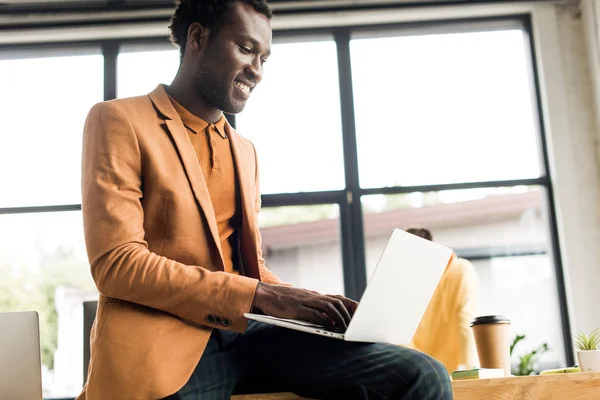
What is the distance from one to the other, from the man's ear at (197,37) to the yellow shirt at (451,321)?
6.99 ft

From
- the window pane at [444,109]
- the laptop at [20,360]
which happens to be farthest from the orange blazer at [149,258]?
the window pane at [444,109]

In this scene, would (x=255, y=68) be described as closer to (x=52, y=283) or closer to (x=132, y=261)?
(x=132, y=261)

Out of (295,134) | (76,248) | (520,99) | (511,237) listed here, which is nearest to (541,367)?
(511,237)

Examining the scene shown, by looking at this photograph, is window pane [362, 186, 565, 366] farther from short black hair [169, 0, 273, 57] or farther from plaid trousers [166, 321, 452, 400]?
plaid trousers [166, 321, 452, 400]

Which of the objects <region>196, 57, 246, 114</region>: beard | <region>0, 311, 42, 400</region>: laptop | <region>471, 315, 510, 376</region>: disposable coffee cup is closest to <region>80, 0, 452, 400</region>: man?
<region>196, 57, 246, 114</region>: beard

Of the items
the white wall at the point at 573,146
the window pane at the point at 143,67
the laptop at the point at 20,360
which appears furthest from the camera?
the window pane at the point at 143,67

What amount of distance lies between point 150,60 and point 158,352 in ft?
13.3

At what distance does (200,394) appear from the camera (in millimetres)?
1345

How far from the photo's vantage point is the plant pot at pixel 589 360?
1.94m

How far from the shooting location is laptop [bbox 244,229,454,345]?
1.28 meters

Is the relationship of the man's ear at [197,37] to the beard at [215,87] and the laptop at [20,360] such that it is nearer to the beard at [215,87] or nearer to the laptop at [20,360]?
the beard at [215,87]

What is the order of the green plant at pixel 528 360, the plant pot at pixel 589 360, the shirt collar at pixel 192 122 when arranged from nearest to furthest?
the shirt collar at pixel 192 122 < the plant pot at pixel 589 360 < the green plant at pixel 528 360

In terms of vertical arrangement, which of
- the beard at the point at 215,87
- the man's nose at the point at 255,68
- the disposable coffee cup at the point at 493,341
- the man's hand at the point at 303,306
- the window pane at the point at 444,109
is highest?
the window pane at the point at 444,109

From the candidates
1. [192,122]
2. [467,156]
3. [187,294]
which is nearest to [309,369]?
[187,294]
